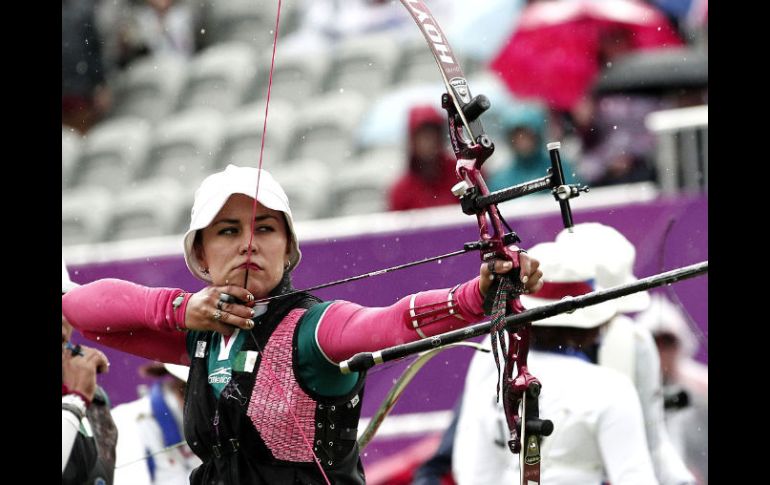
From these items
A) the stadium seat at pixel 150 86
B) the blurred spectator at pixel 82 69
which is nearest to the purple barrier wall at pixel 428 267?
the blurred spectator at pixel 82 69

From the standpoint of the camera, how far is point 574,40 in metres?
3.78

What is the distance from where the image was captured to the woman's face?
2.04 metres

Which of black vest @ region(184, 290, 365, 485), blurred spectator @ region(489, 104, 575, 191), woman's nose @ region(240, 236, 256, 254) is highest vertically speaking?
blurred spectator @ region(489, 104, 575, 191)

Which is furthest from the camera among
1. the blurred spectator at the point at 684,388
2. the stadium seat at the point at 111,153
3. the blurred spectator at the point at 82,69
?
the stadium seat at the point at 111,153

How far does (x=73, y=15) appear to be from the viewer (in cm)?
399

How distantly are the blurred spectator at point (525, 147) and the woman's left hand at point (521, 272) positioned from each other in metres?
1.52

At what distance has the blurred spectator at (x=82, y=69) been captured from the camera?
13.0 feet

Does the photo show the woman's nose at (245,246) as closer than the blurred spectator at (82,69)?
Yes

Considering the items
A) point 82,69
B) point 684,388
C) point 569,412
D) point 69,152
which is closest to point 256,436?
point 569,412

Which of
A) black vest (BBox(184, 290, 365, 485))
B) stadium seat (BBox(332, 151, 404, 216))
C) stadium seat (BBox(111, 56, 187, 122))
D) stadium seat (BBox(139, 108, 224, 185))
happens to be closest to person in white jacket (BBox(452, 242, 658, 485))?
black vest (BBox(184, 290, 365, 485))

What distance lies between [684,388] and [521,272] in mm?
1245

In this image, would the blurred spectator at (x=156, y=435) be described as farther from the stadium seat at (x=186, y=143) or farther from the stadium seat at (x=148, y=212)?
the stadium seat at (x=186, y=143)

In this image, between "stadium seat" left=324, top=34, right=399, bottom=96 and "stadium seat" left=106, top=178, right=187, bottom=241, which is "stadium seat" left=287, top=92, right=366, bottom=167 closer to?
"stadium seat" left=324, top=34, right=399, bottom=96

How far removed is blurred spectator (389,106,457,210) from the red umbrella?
25cm
